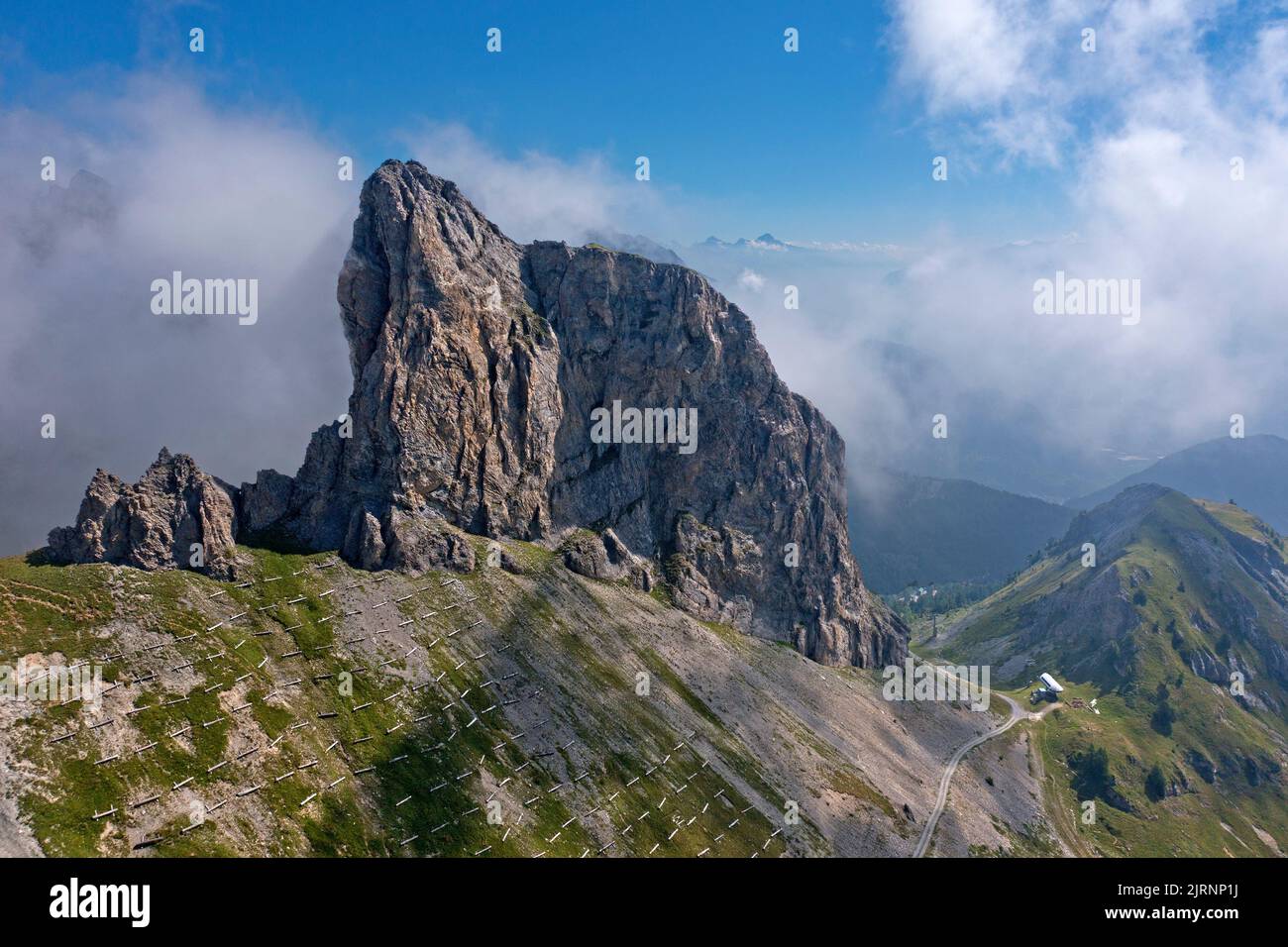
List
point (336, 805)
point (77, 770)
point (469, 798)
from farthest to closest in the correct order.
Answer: point (469, 798)
point (336, 805)
point (77, 770)

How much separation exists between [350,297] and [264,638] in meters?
94.5

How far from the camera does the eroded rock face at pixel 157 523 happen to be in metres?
133

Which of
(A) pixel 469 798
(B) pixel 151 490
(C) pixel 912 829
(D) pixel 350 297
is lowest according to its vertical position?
(C) pixel 912 829

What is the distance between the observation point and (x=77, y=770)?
97812 mm

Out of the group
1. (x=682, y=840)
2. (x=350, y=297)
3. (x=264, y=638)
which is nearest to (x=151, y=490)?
(x=264, y=638)

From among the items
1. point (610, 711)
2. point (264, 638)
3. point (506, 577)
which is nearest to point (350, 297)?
point (506, 577)

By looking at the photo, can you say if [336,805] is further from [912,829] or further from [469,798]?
[912,829]

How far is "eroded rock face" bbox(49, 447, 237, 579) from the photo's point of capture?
5226 inches

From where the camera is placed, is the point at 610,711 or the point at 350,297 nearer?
the point at 610,711

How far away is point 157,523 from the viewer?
460 ft

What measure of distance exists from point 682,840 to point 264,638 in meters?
87.8

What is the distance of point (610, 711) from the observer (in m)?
170

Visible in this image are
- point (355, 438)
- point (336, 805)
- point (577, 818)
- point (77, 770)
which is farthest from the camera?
point (355, 438)

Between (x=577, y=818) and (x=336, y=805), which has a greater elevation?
(x=336, y=805)
